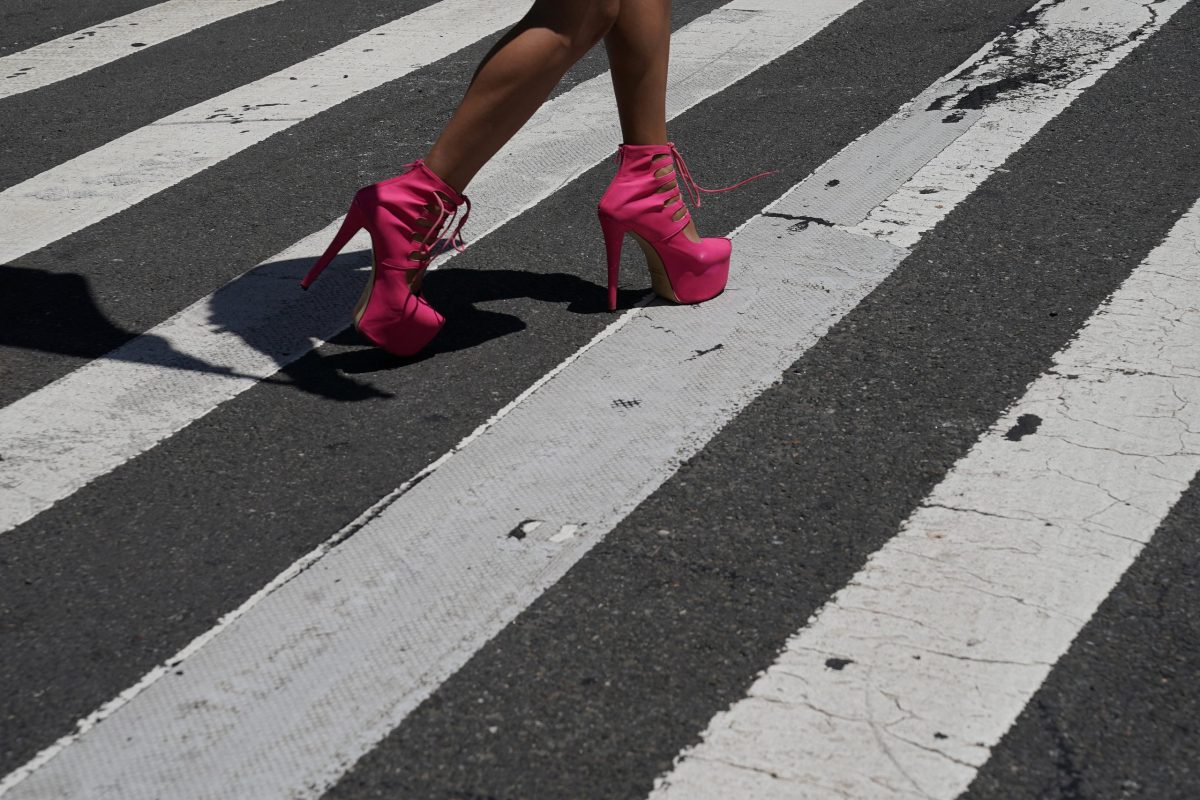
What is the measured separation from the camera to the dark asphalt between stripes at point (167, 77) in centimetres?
497

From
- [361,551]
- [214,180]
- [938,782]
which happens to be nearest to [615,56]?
[361,551]

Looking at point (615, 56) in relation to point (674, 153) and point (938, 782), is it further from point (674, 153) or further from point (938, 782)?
point (938, 782)

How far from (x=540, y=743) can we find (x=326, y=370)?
1453 millimetres

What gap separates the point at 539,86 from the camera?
3285mm

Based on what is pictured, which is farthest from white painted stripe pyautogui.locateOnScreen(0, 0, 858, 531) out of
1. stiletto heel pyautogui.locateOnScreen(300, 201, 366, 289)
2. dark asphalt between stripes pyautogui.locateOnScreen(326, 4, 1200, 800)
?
dark asphalt between stripes pyautogui.locateOnScreen(326, 4, 1200, 800)

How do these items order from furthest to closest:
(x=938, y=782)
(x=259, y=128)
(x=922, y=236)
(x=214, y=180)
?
(x=259, y=128) < (x=214, y=180) < (x=922, y=236) < (x=938, y=782)

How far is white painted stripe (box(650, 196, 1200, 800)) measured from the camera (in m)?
2.03

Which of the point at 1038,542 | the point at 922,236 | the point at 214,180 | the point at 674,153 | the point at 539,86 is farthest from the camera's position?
the point at 214,180

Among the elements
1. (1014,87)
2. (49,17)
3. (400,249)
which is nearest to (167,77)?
(49,17)

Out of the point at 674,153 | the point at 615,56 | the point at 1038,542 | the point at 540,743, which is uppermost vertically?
the point at 615,56

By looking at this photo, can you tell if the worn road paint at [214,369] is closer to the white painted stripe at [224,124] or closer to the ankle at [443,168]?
the ankle at [443,168]

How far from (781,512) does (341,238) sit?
1381 millimetres

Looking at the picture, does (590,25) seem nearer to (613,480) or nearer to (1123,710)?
(613,480)

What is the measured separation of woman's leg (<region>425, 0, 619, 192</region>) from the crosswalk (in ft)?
1.44
